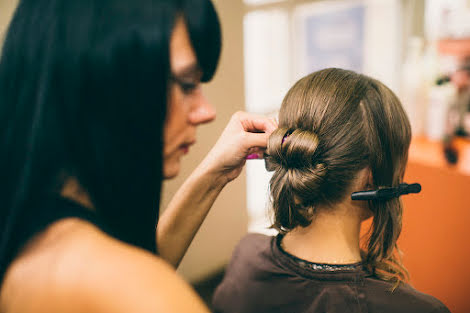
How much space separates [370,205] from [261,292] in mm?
395

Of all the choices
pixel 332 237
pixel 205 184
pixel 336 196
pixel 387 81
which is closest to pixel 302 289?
pixel 332 237

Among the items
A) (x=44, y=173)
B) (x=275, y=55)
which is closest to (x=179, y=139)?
(x=44, y=173)

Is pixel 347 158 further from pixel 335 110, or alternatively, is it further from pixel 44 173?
Answer: pixel 44 173

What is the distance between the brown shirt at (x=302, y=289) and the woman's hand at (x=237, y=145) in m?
0.27

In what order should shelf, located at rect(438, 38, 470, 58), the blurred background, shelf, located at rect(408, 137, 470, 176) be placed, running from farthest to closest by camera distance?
shelf, located at rect(438, 38, 470, 58)
shelf, located at rect(408, 137, 470, 176)
the blurred background

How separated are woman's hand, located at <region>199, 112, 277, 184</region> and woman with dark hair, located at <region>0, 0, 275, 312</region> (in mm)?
374

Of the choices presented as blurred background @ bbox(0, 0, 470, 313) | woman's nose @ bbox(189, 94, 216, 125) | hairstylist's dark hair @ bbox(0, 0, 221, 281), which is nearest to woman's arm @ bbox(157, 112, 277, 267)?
blurred background @ bbox(0, 0, 470, 313)

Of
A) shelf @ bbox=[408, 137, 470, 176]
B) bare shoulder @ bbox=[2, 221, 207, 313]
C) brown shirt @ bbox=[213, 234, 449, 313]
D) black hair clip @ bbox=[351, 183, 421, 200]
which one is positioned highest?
bare shoulder @ bbox=[2, 221, 207, 313]

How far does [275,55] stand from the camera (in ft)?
9.00

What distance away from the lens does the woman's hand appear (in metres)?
0.99

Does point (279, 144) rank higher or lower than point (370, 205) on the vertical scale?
higher

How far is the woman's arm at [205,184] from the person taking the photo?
3.25 ft

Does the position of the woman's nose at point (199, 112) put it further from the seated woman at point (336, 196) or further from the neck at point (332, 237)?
the neck at point (332, 237)

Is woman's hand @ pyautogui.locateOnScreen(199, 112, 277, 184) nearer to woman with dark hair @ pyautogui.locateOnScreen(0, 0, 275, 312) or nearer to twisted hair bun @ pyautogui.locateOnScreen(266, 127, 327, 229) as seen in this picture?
twisted hair bun @ pyautogui.locateOnScreen(266, 127, 327, 229)
